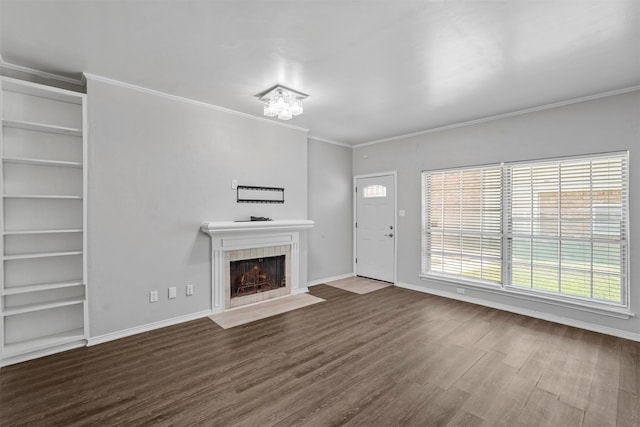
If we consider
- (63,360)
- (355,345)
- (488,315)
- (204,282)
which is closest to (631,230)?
(488,315)

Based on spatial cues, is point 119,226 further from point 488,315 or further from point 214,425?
point 488,315

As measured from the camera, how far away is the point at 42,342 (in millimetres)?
2732

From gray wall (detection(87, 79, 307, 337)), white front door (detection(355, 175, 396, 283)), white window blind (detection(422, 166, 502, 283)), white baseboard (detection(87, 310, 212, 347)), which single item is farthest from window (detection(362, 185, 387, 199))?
white baseboard (detection(87, 310, 212, 347))

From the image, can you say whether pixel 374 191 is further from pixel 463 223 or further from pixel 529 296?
pixel 529 296

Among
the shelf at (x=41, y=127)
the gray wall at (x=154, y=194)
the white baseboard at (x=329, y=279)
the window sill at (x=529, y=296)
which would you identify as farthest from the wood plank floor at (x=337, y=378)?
the shelf at (x=41, y=127)

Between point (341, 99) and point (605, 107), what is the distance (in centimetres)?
294

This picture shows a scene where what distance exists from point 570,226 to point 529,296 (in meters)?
1.00

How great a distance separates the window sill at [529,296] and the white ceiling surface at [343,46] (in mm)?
2388

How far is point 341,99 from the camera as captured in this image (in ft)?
11.8

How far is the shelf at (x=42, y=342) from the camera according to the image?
103 inches

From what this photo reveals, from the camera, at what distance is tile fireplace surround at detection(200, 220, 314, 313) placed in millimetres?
3734

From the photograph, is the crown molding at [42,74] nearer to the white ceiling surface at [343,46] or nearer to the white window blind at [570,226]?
the white ceiling surface at [343,46]

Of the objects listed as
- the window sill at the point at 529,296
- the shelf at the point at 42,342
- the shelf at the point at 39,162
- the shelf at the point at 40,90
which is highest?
the shelf at the point at 40,90

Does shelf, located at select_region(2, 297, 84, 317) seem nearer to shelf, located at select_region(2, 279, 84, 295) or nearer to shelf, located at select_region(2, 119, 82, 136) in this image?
shelf, located at select_region(2, 279, 84, 295)
